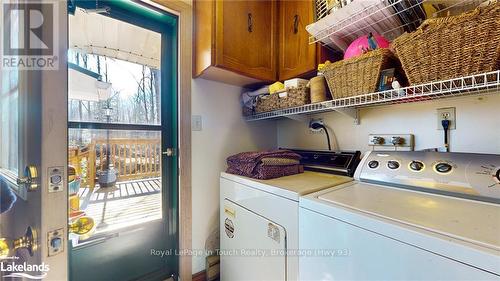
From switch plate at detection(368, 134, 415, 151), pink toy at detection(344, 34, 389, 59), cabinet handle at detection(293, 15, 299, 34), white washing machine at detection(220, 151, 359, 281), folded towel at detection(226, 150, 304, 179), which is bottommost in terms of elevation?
white washing machine at detection(220, 151, 359, 281)

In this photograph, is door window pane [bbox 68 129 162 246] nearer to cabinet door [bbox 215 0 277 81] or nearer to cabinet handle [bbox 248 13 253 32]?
cabinet door [bbox 215 0 277 81]

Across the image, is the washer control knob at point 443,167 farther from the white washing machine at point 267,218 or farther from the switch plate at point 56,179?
the switch plate at point 56,179

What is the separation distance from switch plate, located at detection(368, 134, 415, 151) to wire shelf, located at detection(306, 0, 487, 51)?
21.6 inches

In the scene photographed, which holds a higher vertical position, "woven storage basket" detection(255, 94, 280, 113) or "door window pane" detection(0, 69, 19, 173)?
"woven storage basket" detection(255, 94, 280, 113)

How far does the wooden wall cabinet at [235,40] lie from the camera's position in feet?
4.00

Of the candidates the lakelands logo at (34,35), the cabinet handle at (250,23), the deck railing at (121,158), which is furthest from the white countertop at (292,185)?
the cabinet handle at (250,23)

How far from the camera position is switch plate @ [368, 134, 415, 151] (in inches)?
43.8

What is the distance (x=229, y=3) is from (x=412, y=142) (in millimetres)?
1340

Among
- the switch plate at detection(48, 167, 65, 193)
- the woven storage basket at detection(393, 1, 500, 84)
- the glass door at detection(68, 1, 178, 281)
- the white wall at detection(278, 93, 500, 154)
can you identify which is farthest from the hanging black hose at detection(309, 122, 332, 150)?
the switch plate at detection(48, 167, 65, 193)

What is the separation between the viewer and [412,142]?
1105 mm

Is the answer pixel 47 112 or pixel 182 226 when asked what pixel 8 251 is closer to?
pixel 47 112

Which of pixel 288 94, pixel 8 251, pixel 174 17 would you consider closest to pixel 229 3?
pixel 174 17

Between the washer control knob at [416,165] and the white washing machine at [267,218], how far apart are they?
11.8 inches

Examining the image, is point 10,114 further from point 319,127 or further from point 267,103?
point 319,127
